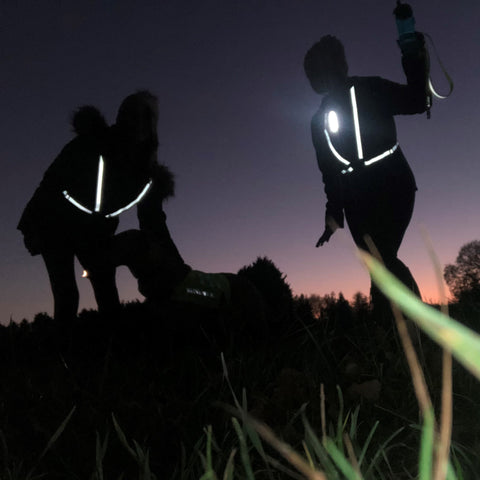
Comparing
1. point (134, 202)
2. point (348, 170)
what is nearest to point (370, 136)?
point (348, 170)

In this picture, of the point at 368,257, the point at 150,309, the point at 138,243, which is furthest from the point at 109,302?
the point at 368,257

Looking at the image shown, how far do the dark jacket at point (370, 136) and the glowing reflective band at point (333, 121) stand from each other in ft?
0.03

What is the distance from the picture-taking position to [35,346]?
12.4 ft

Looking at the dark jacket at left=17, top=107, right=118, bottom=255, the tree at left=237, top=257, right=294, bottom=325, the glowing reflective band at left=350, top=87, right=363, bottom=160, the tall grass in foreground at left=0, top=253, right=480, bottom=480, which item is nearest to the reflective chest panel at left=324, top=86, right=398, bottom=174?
the glowing reflective band at left=350, top=87, right=363, bottom=160

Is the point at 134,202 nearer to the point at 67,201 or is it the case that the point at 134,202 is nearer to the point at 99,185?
the point at 99,185

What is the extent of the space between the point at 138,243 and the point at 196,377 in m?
1.26

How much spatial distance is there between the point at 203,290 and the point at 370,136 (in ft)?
5.53

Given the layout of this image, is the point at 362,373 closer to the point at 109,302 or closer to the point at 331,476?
the point at 331,476

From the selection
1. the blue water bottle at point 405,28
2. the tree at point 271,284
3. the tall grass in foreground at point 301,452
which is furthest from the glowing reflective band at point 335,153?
the tall grass in foreground at point 301,452

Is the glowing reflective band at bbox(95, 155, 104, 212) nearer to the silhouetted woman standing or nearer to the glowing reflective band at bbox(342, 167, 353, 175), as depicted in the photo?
the silhouetted woman standing

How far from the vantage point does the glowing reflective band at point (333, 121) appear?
12.9ft

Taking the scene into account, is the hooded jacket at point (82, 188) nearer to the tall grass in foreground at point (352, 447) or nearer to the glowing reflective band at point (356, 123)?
the glowing reflective band at point (356, 123)

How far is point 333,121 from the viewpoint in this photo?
3.97 meters

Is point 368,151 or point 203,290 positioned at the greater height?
point 368,151
